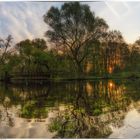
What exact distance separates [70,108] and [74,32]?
2.75ft

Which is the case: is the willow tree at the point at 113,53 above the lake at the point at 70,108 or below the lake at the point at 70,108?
above

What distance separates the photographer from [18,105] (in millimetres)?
6652

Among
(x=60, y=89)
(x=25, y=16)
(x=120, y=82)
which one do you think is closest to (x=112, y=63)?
(x=120, y=82)

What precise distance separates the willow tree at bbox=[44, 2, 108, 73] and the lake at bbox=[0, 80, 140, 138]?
1.03ft

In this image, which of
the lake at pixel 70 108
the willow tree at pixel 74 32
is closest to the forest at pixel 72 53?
the willow tree at pixel 74 32

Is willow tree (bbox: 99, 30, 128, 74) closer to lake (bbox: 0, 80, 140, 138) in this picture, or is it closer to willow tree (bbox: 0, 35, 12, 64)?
lake (bbox: 0, 80, 140, 138)

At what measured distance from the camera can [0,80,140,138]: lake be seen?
6.38 metres

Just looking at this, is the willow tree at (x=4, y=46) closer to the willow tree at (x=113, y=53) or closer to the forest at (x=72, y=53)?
the forest at (x=72, y=53)

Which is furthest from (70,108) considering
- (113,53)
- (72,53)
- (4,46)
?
(4,46)

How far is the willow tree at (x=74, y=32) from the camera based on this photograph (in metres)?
6.62

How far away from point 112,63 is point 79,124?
0.77 meters

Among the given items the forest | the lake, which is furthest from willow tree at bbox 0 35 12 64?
the lake

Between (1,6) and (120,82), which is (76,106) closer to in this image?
(120,82)

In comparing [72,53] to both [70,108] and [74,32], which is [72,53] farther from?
[70,108]
